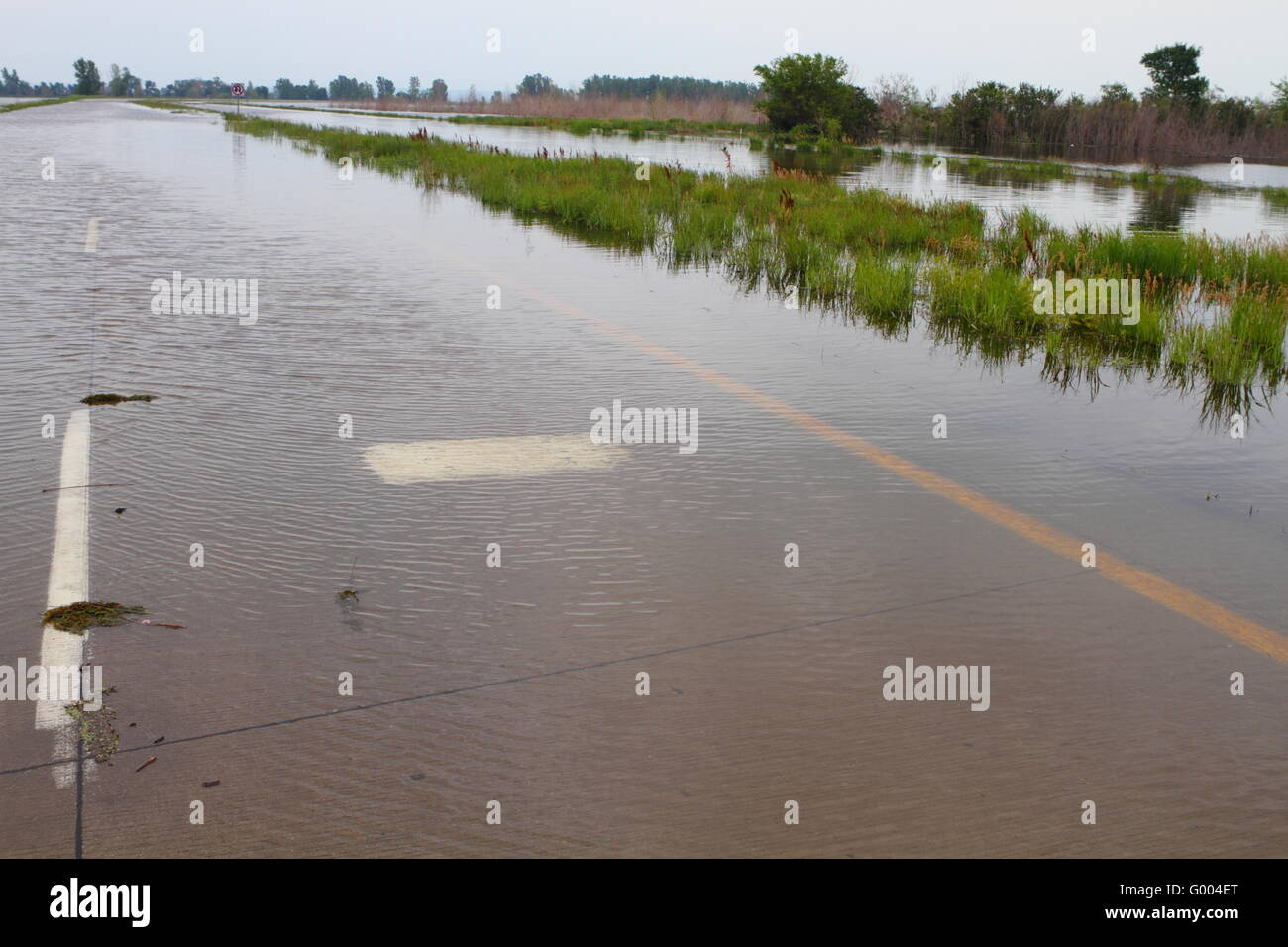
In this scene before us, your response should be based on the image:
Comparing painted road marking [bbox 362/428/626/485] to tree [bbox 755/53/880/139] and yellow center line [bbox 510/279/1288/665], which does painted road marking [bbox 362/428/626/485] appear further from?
tree [bbox 755/53/880/139]

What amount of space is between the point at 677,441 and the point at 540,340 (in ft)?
10.9

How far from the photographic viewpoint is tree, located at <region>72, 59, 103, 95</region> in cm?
17800

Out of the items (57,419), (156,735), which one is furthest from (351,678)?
(57,419)

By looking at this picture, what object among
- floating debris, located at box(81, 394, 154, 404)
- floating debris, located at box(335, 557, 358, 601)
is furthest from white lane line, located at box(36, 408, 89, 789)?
floating debris, located at box(335, 557, 358, 601)

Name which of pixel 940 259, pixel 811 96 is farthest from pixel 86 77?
pixel 940 259

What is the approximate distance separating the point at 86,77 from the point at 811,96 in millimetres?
152072

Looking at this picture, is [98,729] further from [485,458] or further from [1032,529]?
[1032,529]

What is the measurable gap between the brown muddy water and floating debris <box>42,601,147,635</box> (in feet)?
0.26

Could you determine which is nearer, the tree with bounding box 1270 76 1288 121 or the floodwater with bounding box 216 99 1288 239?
the floodwater with bounding box 216 99 1288 239

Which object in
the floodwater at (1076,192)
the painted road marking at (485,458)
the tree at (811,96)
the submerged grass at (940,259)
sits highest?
the tree at (811,96)

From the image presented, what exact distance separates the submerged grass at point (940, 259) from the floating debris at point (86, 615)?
730 cm

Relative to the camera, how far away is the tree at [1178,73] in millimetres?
69938

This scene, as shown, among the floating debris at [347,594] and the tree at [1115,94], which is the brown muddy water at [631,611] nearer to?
the floating debris at [347,594]

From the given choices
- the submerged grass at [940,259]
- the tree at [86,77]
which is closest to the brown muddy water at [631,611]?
the submerged grass at [940,259]
